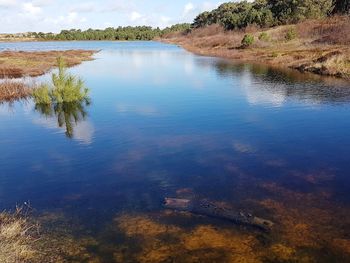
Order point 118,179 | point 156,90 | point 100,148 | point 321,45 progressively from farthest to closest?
point 321,45 → point 156,90 → point 100,148 → point 118,179

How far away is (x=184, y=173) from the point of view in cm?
1697

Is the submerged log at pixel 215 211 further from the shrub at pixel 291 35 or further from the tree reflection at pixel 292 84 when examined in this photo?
the shrub at pixel 291 35

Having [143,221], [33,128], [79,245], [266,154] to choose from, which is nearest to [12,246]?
[79,245]

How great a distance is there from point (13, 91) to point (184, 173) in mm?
24915

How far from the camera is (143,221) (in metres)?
12.9

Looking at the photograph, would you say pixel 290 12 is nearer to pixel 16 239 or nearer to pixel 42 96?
pixel 42 96

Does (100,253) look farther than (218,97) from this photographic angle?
No

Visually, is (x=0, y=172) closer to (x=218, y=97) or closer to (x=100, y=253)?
(x=100, y=253)

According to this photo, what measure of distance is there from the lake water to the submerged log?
1.22ft

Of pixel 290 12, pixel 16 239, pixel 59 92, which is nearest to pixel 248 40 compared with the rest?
pixel 290 12

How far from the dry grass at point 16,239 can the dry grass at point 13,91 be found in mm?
24610

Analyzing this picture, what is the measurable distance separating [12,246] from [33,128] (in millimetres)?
15789

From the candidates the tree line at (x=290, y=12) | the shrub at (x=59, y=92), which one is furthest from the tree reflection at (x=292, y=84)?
the tree line at (x=290, y=12)

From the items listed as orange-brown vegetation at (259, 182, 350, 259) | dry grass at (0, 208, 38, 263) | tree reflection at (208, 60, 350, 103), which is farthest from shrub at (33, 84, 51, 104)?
orange-brown vegetation at (259, 182, 350, 259)
